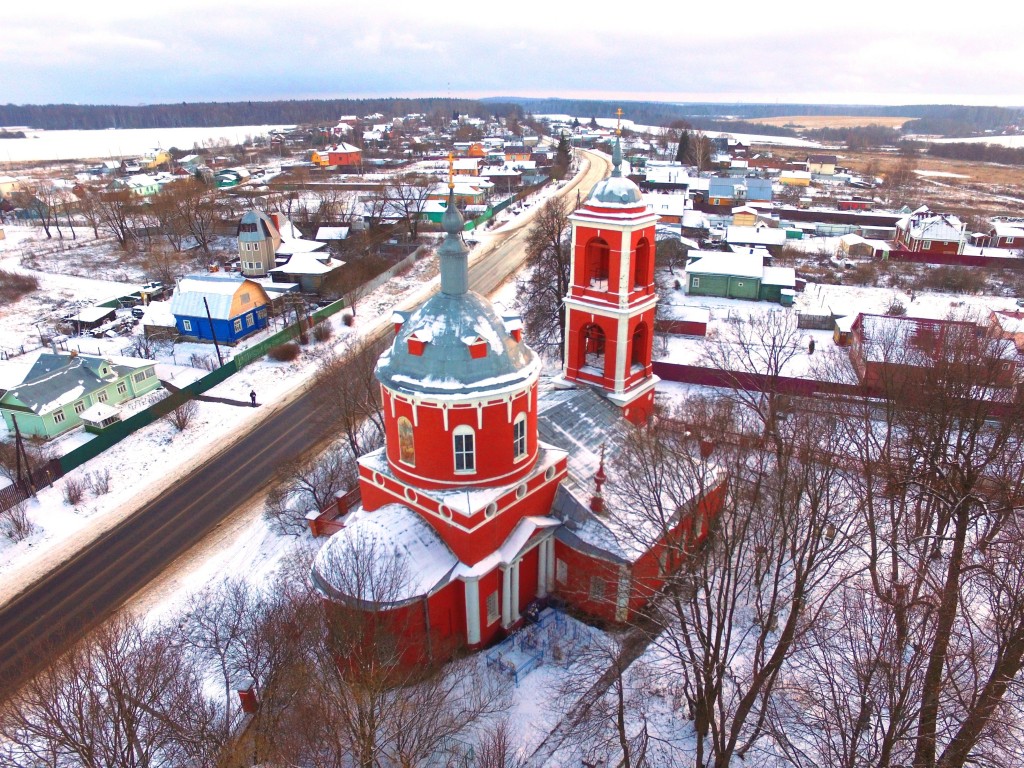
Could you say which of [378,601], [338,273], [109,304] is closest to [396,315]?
[378,601]

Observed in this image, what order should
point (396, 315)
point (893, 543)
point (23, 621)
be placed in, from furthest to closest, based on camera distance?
point (23, 621)
point (396, 315)
point (893, 543)

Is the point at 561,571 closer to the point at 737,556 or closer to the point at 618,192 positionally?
the point at 737,556

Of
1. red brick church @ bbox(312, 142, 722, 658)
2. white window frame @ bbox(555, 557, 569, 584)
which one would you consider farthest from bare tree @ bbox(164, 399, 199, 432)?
white window frame @ bbox(555, 557, 569, 584)

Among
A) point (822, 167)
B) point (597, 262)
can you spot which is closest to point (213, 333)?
point (597, 262)

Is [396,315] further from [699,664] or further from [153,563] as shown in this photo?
[153,563]

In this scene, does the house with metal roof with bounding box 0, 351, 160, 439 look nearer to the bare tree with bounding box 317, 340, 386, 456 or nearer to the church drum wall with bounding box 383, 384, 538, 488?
the bare tree with bounding box 317, 340, 386, 456

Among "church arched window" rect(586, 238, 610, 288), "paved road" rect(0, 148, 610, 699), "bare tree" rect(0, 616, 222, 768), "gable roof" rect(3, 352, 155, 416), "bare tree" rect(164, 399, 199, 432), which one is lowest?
"paved road" rect(0, 148, 610, 699)

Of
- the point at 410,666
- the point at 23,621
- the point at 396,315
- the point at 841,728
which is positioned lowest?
the point at 23,621

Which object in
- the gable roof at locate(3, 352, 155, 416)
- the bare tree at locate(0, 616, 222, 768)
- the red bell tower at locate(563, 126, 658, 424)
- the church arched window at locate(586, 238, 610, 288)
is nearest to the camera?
the bare tree at locate(0, 616, 222, 768)
